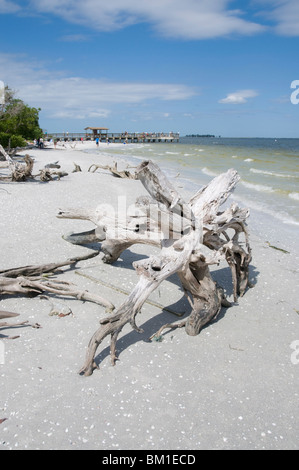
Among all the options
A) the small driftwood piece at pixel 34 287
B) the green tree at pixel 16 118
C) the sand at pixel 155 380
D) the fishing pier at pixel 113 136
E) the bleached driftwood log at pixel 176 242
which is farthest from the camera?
the fishing pier at pixel 113 136

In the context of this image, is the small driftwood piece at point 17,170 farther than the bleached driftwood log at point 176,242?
Yes

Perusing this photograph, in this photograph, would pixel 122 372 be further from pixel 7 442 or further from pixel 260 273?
pixel 260 273

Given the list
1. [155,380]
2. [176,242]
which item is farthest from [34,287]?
[155,380]

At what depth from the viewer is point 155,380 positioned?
3.53 m

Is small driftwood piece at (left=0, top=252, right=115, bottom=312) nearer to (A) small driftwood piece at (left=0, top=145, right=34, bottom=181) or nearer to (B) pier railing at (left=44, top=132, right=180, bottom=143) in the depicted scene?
(A) small driftwood piece at (left=0, top=145, right=34, bottom=181)

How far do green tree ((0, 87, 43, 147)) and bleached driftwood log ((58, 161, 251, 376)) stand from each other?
2105cm

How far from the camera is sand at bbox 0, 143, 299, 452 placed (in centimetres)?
292

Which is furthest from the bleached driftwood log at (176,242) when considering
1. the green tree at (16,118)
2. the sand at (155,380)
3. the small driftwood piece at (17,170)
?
the green tree at (16,118)

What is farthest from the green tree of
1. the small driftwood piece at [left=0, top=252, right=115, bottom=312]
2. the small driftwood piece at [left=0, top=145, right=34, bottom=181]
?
the small driftwood piece at [left=0, top=252, right=115, bottom=312]

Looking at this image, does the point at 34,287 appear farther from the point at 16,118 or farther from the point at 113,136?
the point at 113,136

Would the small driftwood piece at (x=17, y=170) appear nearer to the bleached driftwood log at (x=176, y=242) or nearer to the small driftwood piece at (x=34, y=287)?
the bleached driftwood log at (x=176, y=242)

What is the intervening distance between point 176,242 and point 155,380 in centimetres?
169

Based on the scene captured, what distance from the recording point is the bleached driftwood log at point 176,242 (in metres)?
3.88

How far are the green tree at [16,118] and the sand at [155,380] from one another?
71.8 ft
